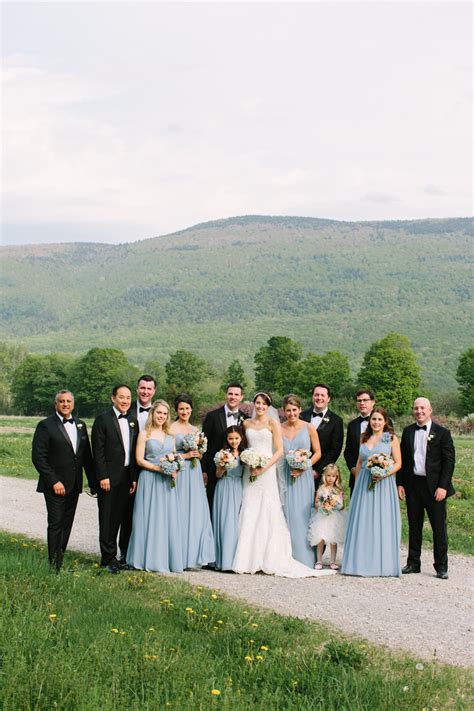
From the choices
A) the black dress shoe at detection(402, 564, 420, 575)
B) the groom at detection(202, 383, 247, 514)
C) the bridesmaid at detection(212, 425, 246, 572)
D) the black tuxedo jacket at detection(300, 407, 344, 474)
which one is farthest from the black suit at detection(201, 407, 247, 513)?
the black dress shoe at detection(402, 564, 420, 575)

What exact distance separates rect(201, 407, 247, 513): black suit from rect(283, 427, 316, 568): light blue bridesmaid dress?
0.90 meters

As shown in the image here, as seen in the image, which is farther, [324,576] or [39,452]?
[324,576]

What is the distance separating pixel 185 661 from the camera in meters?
7.77

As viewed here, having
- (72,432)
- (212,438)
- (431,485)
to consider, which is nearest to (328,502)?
(431,485)

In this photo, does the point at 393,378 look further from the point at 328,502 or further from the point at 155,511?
the point at 155,511

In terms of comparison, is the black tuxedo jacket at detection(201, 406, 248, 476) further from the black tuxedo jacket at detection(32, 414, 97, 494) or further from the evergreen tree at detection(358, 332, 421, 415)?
the evergreen tree at detection(358, 332, 421, 415)

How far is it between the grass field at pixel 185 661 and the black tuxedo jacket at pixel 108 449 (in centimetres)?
220

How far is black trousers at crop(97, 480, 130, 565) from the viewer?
39.9ft

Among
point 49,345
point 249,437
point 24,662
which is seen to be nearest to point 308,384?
point 249,437

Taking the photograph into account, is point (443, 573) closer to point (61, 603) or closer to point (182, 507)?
point (182, 507)

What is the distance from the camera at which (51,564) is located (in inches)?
453

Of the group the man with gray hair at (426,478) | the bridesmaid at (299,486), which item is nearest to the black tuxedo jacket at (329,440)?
the bridesmaid at (299,486)

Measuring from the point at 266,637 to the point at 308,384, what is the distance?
78452 millimetres

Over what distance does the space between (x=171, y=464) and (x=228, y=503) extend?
3.89ft
